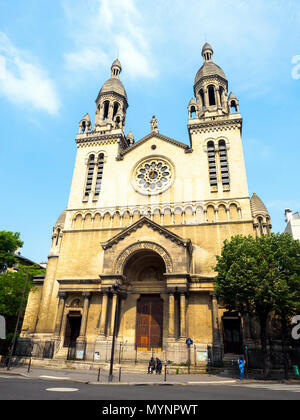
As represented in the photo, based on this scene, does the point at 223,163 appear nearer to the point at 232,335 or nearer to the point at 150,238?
the point at 150,238

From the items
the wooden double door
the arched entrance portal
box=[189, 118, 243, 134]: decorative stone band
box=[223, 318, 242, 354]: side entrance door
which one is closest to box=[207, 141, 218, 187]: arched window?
box=[189, 118, 243, 134]: decorative stone band

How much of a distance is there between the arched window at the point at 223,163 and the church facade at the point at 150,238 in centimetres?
11

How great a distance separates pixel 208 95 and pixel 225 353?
3175cm

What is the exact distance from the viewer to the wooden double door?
27062 mm

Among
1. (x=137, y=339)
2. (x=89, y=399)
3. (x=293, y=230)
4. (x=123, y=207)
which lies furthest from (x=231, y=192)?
(x=89, y=399)

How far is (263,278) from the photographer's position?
20906 millimetres

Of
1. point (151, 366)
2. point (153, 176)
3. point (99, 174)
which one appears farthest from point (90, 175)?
point (151, 366)

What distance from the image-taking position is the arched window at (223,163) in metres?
32.9

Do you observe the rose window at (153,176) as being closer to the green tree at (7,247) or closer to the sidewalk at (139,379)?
the green tree at (7,247)

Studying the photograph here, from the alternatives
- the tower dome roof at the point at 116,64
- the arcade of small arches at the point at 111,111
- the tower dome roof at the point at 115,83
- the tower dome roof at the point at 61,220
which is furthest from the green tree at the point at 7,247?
the tower dome roof at the point at 116,64

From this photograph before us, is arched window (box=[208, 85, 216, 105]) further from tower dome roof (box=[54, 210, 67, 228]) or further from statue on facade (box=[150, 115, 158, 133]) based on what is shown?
tower dome roof (box=[54, 210, 67, 228])

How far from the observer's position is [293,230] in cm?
4853

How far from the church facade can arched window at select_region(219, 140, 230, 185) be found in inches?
4.5
